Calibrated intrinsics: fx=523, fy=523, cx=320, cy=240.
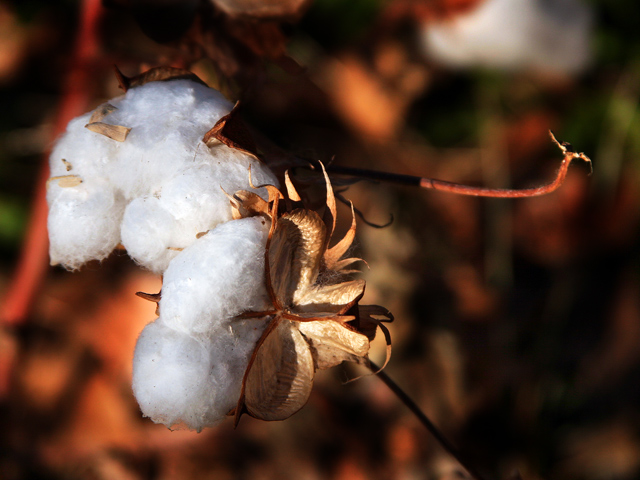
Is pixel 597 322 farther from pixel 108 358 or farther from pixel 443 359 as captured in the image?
pixel 108 358

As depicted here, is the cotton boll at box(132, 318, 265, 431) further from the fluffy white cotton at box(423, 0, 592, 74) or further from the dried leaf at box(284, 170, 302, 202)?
the fluffy white cotton at box(423, 0, 592, 74)

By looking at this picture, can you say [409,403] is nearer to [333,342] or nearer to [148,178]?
[333,342]

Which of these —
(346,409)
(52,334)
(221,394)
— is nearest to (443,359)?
(346,409)

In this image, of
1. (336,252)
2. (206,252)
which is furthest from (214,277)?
(336,252)

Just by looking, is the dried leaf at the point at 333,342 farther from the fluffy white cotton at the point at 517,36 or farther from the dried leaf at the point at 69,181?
the fluffy white cotton at the point at 517,36

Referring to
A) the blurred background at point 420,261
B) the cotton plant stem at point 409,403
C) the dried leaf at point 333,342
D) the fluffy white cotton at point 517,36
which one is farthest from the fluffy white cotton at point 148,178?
the fluffy white cotton at point 517,36

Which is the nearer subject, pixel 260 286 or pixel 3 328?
pixel 260 286
